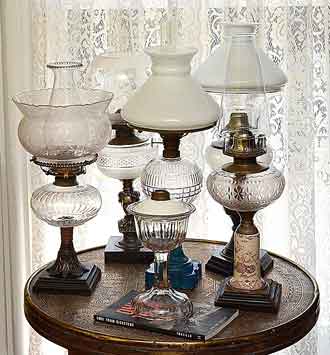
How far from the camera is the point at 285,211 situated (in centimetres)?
249

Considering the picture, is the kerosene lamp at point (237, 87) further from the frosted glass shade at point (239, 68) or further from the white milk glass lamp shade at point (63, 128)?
the white milk glass lamp shade at point (63, 128)

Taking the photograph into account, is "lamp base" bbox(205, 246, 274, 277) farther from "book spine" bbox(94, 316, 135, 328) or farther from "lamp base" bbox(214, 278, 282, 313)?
"book spine" bbox(94, 316, 135, 328)

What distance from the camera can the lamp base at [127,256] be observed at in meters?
2.00

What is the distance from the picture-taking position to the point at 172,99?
175 centimetres

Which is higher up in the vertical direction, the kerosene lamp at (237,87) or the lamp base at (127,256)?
the kerosene lamp at (237,87)

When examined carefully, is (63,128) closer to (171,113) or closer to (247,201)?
(171,113)

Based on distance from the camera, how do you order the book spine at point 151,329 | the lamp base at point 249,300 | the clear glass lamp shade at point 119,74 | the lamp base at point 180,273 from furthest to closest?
the clear glass lamp shade at point 119,74 → the lamp base at point 180,273 → the lamp base at point 249,300 → the book spine at point 151,329

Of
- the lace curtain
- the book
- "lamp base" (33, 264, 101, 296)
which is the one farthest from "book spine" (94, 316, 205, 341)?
the lace curtain

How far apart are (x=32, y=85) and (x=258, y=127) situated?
0.81m

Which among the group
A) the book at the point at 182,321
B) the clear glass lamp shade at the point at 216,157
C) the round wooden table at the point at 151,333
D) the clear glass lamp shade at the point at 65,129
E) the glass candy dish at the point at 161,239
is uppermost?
the clear glass lamp shade at the point at 65,129

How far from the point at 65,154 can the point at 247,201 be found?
36 cm

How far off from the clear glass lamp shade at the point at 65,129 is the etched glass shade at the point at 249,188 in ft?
0.84

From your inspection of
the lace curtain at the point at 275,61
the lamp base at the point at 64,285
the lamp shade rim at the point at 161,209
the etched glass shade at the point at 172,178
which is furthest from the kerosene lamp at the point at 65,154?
the lace curtain at the point at 275,61

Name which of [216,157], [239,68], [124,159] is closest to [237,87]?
[239,68]
